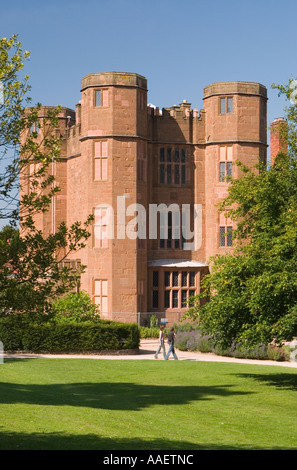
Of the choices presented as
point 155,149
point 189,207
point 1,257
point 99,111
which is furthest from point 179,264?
point 1,257

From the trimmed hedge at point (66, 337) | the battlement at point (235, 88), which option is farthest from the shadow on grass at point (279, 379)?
the battlement at point (235, 88)

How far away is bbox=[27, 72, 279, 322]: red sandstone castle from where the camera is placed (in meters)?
41.8

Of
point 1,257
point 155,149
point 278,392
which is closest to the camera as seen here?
point 1,257

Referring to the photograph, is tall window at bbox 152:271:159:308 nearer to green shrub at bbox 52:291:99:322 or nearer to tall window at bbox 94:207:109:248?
tall window at bbox 94:207:109:248

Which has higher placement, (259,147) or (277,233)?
(259,147)

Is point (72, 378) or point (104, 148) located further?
point (104, 148)

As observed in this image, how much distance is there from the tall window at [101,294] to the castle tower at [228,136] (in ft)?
21.9

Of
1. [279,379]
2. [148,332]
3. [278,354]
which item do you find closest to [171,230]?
[148,332]

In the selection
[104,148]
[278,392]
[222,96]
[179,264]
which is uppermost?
[222,96]

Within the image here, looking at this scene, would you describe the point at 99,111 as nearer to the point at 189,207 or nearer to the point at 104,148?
the point at 104,148

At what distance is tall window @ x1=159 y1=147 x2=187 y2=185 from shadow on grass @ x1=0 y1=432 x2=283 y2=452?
31765 millimetres

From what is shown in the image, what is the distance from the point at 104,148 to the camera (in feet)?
138

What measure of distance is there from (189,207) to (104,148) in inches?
254

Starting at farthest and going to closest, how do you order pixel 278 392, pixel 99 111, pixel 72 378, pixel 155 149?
1. pixel 155 149
2. pixel 99 111
3. pixel 72 378
4. pixel 278 392
